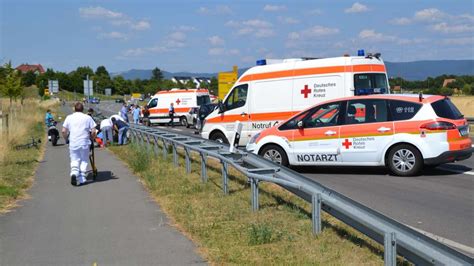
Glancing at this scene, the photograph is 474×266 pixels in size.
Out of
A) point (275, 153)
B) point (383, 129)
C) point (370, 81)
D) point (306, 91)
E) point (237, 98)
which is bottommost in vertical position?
point (275, 153)

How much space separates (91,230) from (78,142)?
3.94 meters

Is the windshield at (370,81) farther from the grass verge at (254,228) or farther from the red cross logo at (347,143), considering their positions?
the grass verge at (254,228)

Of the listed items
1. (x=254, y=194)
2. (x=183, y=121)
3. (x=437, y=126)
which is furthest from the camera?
(x=183, y=121)

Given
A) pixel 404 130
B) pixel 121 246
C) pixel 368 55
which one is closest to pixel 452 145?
pixel 404 130

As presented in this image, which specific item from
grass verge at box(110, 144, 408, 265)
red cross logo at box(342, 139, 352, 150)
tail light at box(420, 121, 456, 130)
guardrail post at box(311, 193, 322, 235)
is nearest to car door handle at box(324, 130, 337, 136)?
red cross logo at box(342, 139, 352, 150)

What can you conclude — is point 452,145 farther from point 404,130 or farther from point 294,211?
point 294,211

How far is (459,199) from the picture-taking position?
8953 mm

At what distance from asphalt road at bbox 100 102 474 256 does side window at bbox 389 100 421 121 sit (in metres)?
1.25

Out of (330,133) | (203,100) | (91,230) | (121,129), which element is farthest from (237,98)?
(203,100)

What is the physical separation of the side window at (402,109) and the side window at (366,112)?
5.6 inches

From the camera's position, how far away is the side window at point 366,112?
450 inches

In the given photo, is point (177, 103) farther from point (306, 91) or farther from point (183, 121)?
point (306, 91)

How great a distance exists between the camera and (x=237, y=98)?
1652 centimetres

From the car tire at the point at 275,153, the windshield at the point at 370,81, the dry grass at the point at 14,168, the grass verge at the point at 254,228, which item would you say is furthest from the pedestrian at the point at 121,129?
the grass verge at the point at 254,228
